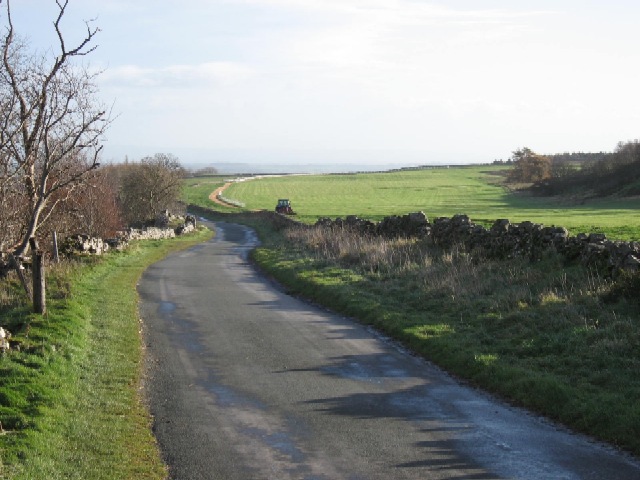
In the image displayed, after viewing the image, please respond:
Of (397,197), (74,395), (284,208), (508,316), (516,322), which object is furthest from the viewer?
(397,197)

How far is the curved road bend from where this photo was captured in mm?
8859

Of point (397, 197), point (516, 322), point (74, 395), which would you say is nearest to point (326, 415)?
point (74, 395)

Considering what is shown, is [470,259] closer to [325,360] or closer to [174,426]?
[325,360]

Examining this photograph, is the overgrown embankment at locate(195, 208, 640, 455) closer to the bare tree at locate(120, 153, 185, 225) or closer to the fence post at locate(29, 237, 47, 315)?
the fence post at locate(29, 237, 47, 315)

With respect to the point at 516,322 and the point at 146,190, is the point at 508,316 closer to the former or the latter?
the point at 516,322

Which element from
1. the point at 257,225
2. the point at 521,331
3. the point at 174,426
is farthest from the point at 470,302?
the point at 257,225

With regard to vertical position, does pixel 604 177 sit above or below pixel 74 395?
above

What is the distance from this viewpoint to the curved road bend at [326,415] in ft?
29.1

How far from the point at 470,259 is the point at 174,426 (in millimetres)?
14654

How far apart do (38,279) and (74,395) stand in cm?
599

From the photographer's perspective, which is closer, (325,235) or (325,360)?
(325,360)

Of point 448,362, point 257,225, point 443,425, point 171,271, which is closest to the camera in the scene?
point 443,425

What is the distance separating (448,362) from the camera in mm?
13797

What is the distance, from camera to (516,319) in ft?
50.8
